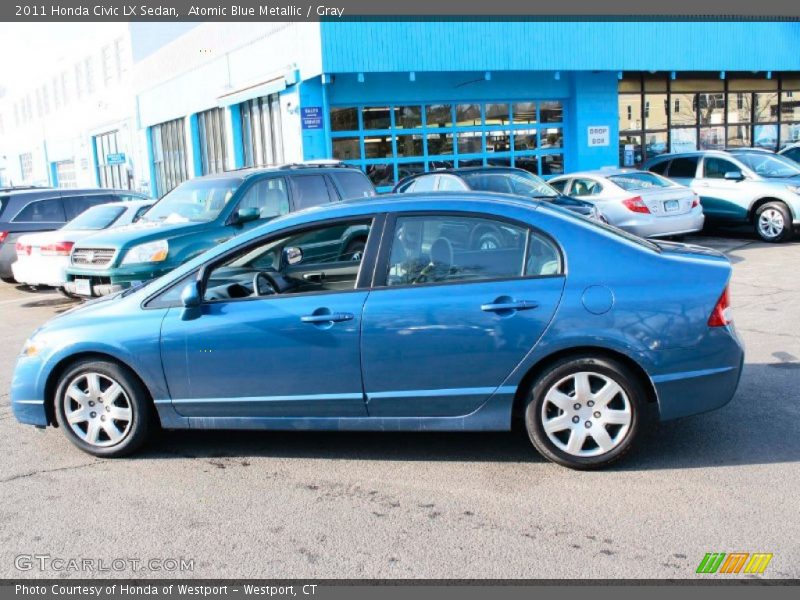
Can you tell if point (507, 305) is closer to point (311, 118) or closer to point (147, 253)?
point (147, 253)

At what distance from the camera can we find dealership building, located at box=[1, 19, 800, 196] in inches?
710

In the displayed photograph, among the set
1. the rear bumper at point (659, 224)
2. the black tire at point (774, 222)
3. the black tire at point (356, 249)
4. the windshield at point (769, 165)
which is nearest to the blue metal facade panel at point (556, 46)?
the windshield at point (769, 165)

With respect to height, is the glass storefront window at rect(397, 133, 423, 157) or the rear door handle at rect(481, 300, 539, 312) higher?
the glass storefront window at rect(397, 133, 423, 157)

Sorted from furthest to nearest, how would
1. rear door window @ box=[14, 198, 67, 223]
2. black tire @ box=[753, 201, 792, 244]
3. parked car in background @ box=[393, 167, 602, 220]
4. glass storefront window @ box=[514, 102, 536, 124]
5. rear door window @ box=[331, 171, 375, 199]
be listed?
glass storefront window @ box=[514, 102, 536, 124]
black tire @ box=[753, 201, 792, 244]
rear door window @ box=[14, 198, 67, 223]
parked car in background @ box=[393, 167, 602, 220]
rear door window @ box=[331, 171, 375, 199]

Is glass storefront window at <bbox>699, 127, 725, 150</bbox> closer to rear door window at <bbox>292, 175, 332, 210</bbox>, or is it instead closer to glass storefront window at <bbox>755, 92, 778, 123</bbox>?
glass storefront window at <bbox>755, 92, 778, 123</bbox>

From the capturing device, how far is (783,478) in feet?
14.2

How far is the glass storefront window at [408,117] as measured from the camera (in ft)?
63.8

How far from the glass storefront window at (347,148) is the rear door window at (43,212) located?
7.22m

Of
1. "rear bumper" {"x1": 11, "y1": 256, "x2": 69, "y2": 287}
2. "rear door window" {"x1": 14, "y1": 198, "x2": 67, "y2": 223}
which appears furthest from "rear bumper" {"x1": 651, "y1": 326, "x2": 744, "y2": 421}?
"rear door window" {"x1": 14, "y1": 198, "x2": 67, "y2": 223}

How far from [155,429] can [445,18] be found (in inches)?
590

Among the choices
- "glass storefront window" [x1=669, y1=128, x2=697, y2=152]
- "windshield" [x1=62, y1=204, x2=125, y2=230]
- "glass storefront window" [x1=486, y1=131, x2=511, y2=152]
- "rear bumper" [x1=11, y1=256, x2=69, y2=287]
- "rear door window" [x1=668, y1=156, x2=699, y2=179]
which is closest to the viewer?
"rear bumper" [x1=11, y1=256, x2=69, y2=287]

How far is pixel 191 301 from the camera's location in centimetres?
470

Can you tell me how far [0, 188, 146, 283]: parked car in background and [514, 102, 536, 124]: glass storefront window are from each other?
10540mm

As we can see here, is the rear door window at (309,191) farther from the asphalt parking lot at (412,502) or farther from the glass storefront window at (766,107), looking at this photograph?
the glass storefront window at (766,107)
